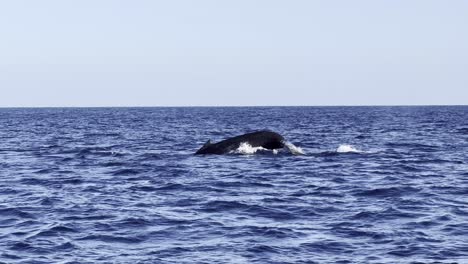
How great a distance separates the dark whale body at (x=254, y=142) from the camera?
32.7m

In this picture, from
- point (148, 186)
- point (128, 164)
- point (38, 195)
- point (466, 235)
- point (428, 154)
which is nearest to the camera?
point (466, 235)

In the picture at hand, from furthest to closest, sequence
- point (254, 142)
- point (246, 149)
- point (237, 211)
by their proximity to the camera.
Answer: point (246, 149) < point (254, 142) < point (237, 211)

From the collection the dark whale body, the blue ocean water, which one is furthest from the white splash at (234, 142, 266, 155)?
the blue ocean water

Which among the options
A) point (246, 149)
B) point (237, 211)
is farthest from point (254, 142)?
point (237, 211)

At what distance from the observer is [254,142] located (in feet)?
108


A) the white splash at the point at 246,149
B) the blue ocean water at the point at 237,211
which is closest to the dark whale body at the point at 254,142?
the white splash at the point at 246,149

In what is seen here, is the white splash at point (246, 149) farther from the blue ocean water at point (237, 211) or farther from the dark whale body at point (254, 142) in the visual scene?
the blue ocean water at point (237, 211)

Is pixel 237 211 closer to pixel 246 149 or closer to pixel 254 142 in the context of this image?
pixel 254 142

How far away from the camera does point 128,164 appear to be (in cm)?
3105

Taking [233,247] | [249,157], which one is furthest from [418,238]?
[249,157]

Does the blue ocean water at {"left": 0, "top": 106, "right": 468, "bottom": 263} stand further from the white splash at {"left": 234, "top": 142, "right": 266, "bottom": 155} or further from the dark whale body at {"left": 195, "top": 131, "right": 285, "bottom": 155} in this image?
the white splash at {"left": 234, "top": 142, "right": 266, "bottom": 155}

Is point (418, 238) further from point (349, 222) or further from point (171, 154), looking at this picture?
point (171, 154)

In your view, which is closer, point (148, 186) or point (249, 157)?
point (148, 186)

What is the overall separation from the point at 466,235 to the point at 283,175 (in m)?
11.0
